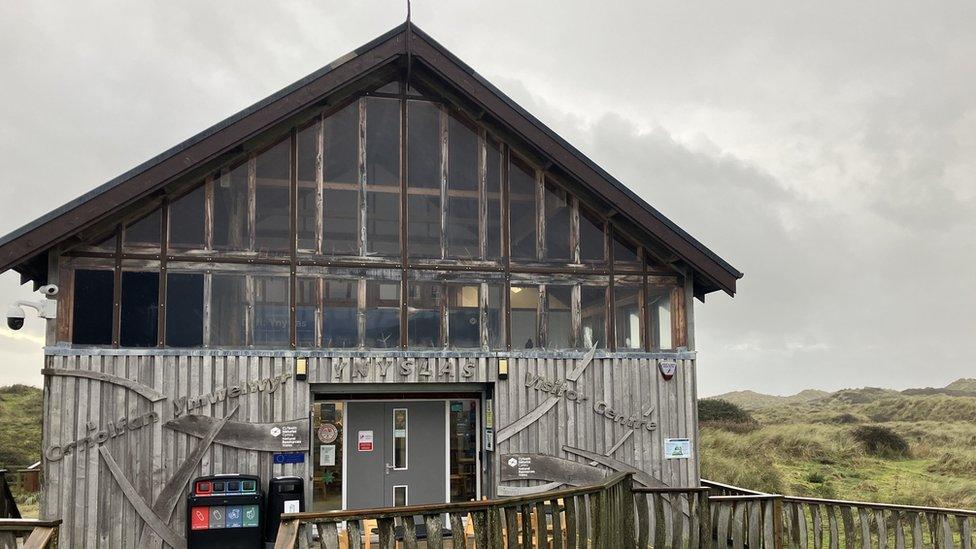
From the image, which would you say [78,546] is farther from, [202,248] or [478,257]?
[478,257]

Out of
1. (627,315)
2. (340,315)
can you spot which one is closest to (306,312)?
(340,315)

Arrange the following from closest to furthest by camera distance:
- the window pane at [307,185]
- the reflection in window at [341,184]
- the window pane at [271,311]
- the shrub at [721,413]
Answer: the window pane at [271,311] → the window pane at [307,185] → the reflection in window at [341,184] → the shrub at [721,413]

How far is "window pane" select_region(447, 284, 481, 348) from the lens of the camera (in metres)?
12.0

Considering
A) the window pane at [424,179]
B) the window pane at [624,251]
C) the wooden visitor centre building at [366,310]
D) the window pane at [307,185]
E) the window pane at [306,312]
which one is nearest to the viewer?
the wooden visitor centre building at [366,310]

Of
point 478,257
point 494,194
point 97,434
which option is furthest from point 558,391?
point 97,434

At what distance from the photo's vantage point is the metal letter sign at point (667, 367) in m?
12.6

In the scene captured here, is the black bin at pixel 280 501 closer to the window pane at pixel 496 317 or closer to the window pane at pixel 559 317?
the window pane at pixel 496 317

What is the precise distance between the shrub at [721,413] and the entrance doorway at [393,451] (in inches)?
1079

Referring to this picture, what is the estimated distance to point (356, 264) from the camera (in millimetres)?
11773

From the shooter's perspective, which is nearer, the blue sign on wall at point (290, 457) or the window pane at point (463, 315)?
the blue sign on wall at point (290, 457)

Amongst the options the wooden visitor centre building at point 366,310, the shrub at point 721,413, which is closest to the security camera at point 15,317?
the wooden visitor centre building at point 366,310

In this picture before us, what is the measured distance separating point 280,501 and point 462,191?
16.4 ft

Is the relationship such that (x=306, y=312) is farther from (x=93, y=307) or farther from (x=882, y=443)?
(x=882, y=443)

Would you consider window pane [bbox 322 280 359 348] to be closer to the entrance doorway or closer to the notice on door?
the entrance doorway
